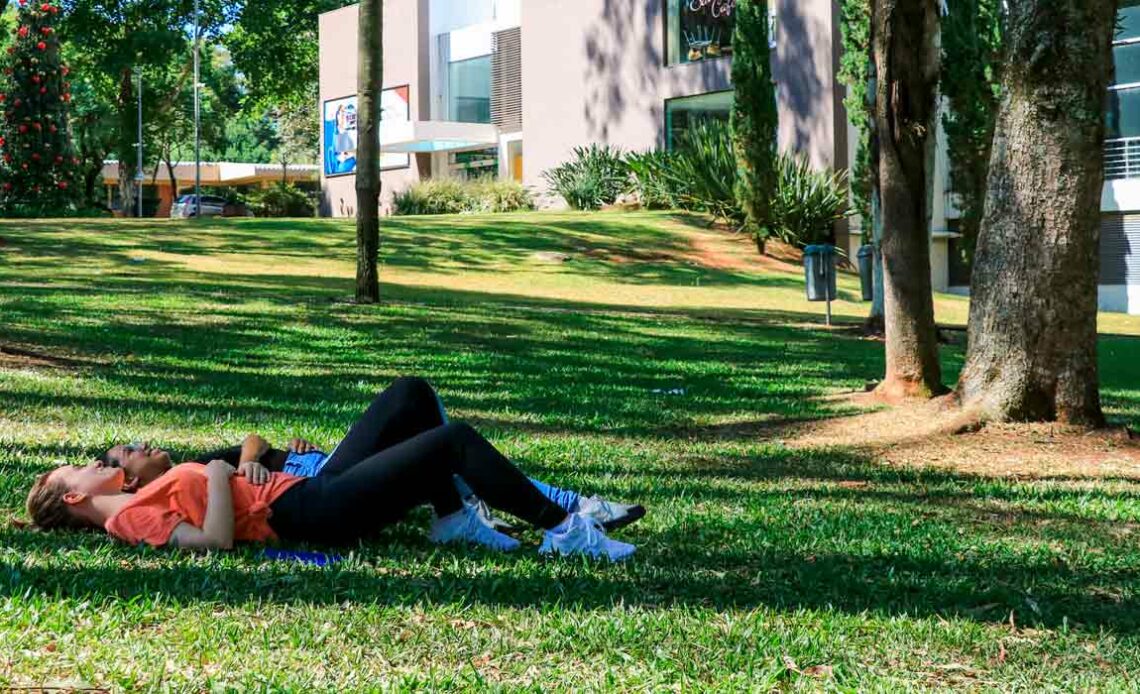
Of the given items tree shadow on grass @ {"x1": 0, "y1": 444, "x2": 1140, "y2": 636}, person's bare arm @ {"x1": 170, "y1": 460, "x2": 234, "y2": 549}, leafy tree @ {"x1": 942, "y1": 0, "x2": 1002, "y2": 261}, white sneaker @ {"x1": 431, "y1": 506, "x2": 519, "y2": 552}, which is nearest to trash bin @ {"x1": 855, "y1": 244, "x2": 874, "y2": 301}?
leafy tree @ {"x1": 942, "y1": 0, "x2": 1002, "y2": 261}

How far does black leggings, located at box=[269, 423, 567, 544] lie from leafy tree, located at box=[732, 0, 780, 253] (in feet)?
78.0

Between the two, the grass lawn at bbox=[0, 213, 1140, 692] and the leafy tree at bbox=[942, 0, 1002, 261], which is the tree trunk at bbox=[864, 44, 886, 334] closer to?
the grass lawn at bbox=[0, 213, 1140, 692]

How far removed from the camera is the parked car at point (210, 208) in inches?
2357

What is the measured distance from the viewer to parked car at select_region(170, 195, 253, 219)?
59.9 m

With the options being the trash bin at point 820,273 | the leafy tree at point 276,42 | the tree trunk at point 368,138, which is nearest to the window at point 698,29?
the trash bin at point 820,273

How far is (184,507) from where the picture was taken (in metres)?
5.24

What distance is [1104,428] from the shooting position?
8.62m

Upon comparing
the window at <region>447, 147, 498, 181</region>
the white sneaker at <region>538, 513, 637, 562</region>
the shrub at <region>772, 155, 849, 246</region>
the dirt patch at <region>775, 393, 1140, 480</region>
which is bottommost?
the dirt patch at <region>775, 393, 1140, 480</region>

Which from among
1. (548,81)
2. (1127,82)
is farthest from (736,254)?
(548,81)

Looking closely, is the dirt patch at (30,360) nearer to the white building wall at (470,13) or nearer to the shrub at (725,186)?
the shrub at (725,186)

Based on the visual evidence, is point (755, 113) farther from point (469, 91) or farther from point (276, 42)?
point (276, 42)

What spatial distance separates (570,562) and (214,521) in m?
Answer: 1.33

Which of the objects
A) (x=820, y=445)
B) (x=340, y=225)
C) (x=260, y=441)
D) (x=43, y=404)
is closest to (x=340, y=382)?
(x=43, y=404)

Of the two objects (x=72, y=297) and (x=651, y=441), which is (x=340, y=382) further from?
(x=72, y=297)
